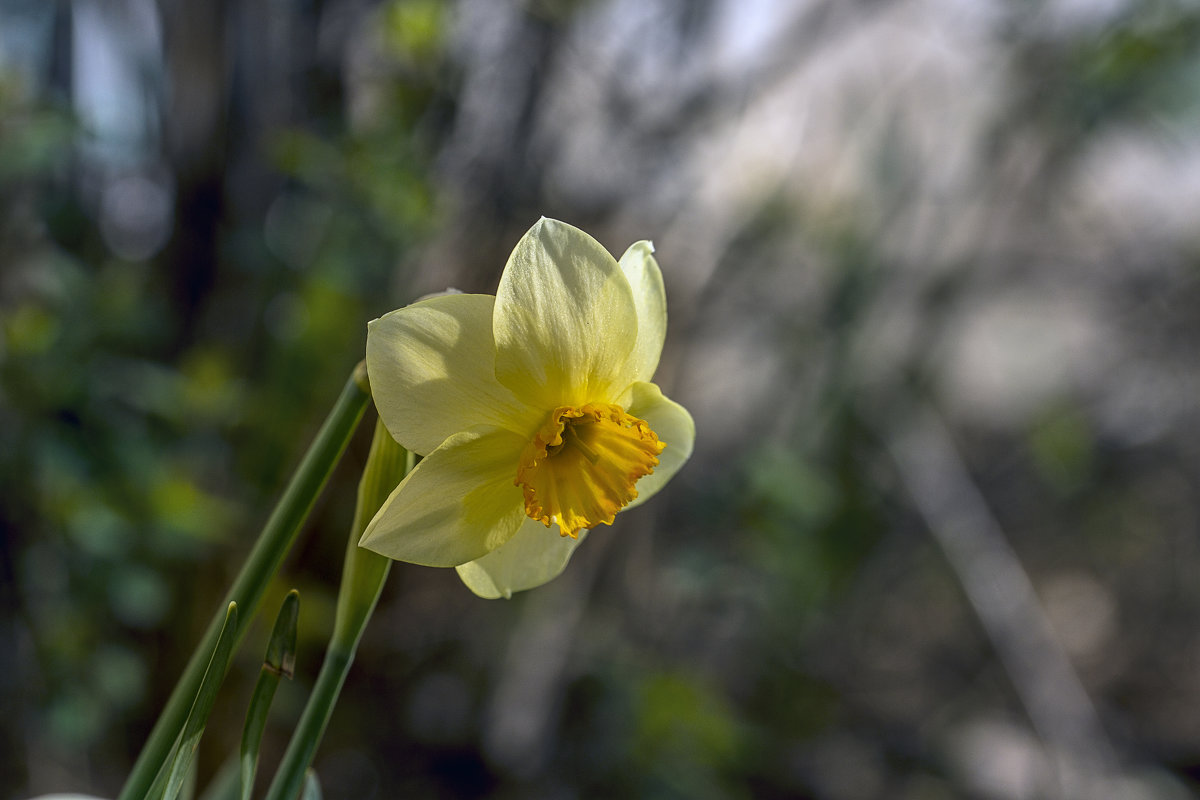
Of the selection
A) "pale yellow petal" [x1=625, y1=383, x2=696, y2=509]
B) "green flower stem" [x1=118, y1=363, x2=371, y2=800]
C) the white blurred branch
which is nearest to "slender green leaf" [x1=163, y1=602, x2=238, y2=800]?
"green flower stem" [x1=118, y1=363, x2=371, y2=800]

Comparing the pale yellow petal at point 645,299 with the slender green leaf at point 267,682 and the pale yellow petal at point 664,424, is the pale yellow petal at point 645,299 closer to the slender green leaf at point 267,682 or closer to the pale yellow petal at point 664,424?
the pale yellow petal at point 664,424

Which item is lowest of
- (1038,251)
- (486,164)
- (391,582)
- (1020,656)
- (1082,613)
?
(391,582)

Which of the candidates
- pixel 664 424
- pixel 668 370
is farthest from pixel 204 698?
pixel 668 370

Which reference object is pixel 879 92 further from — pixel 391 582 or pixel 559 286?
pixel 559 286

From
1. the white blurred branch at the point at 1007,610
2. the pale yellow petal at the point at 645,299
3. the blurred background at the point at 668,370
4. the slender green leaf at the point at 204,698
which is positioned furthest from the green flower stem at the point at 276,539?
the white blurred branch at the point at 1007,610

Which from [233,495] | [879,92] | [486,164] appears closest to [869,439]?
[879,92]

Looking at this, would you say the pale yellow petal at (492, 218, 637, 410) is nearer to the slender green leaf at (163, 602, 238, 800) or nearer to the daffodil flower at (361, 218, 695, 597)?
the daffodil flower at (361, 218, 695, 597)

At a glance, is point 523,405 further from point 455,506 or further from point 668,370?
point 668,370
